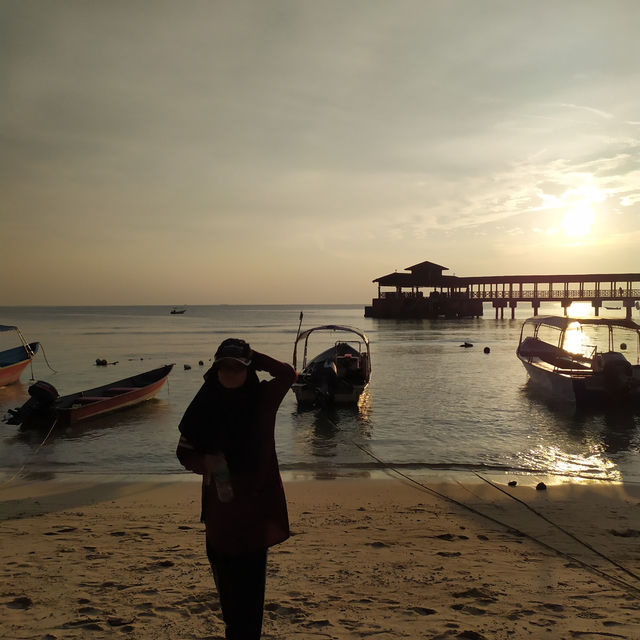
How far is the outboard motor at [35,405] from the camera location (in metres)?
13.9

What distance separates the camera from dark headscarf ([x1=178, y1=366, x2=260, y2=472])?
2.92 meters

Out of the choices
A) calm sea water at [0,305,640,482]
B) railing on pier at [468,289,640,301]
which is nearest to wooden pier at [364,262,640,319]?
railing on pier at [468,289,640,301]

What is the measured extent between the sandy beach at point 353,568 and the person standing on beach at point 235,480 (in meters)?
1.27

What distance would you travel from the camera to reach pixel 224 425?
2.94m

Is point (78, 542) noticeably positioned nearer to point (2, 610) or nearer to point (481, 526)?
point (2, 610)

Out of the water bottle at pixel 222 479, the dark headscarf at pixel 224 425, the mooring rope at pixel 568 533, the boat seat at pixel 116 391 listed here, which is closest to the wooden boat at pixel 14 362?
the boat seat at pixel 116 391

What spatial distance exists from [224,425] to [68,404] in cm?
1398

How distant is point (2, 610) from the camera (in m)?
4.30

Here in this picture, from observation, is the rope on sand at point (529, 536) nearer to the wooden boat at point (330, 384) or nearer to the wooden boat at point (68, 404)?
the wooden boat at point (330, 384)

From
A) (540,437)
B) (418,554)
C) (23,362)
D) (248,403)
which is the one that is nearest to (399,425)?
(540,437)

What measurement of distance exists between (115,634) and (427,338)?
5014 centimetres

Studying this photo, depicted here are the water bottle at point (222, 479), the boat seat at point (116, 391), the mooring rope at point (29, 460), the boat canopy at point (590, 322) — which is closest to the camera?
the water bottle at point (222, 479)

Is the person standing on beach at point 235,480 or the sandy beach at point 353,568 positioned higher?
the person standing on beach at point 235,480

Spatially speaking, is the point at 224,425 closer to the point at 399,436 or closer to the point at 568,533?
the point at 568,533
